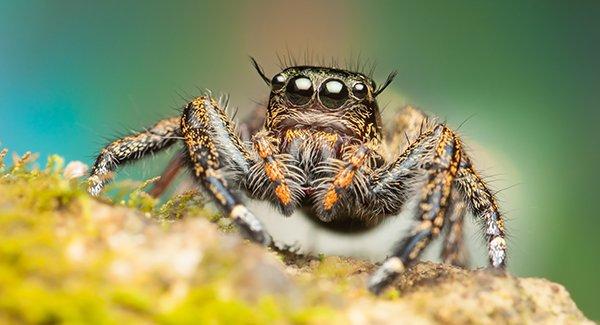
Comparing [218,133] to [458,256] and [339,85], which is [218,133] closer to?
[339,85]

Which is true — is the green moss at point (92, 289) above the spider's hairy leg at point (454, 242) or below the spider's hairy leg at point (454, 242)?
below

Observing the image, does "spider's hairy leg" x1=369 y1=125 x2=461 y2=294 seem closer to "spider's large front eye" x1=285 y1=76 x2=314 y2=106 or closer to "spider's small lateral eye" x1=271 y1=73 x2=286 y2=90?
"spider's large front eye" x1=285 y1=76 x2=314 y2=106

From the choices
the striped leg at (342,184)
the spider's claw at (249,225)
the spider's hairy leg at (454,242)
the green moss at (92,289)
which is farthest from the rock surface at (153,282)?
the spider's hairy leg at (454,242)

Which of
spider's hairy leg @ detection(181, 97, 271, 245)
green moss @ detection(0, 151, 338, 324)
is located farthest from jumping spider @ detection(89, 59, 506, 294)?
green moss @ detection(0, 151, 338, 324)

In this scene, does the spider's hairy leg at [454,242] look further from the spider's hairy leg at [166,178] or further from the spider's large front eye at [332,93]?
the spider's hairy leg at [166,178]

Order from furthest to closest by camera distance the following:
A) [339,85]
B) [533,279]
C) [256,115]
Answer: [256,115] → [339,85] → [533,279]

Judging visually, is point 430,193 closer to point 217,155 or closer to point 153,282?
point 217,155

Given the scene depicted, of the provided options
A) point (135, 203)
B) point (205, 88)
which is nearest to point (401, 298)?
point (135, 203)
